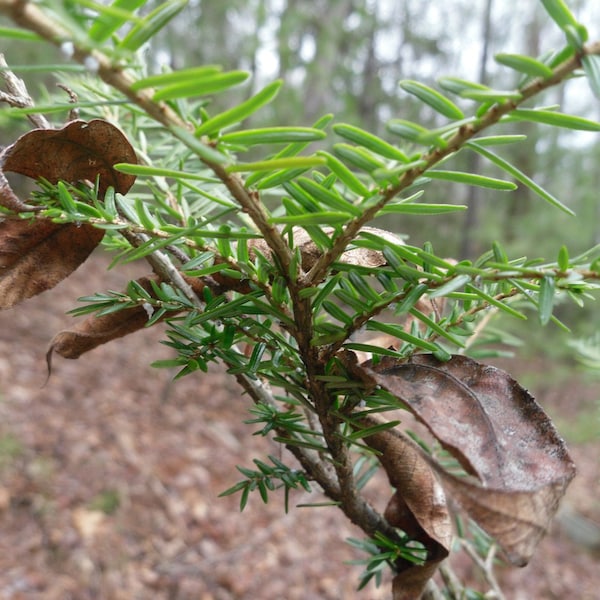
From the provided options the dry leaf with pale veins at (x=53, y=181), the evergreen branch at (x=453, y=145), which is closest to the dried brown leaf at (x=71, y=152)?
the dry leaf with pale veins at (x=53, y=181)

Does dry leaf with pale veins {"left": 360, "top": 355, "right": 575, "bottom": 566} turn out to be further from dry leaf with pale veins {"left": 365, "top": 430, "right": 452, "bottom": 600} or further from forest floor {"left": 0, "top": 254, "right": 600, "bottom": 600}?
forest floor {"left": 0, "top": 254, "right": 600, "bottom": 600}

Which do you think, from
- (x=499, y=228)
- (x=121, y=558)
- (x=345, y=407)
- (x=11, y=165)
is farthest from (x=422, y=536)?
(x=499, y=228)

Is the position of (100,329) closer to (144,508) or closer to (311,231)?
(311,231)

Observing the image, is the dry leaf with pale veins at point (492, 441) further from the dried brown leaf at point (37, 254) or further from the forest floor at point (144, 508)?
the forest floor at point (144, 508)

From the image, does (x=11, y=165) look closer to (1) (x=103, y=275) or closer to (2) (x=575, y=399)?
(1) (x=103, y=275)

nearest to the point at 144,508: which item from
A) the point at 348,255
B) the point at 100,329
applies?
the point at 100,329
